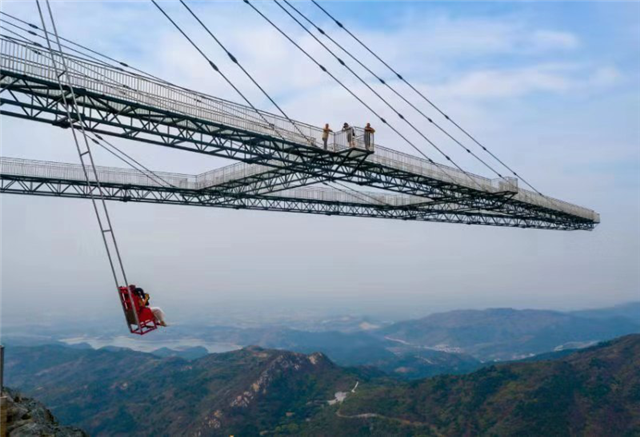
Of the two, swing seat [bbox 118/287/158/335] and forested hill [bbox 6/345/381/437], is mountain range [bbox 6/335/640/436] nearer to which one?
forested hill [bbox 6/345/381/437]

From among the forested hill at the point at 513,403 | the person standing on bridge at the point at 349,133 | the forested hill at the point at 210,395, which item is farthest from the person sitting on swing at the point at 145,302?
the forested hill at the point at 210,395

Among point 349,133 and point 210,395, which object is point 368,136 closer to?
point 349,133

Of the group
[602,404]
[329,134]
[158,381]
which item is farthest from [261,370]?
[329,134]

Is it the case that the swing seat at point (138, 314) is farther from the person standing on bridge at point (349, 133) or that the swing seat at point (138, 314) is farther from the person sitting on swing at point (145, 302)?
the person standing on bridge at point (349, 133)

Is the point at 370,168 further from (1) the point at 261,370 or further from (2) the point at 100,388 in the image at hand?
(2) the point at 100,388

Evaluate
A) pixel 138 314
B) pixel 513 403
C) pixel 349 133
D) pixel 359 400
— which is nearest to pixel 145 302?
pixel 138 314

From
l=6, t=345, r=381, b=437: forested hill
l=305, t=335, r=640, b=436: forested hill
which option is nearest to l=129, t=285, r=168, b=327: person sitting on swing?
l=305, t=335, r=640, b=436: forested hill

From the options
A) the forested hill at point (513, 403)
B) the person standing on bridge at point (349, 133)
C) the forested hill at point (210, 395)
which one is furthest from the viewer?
the forested hill at point (210, 395)
